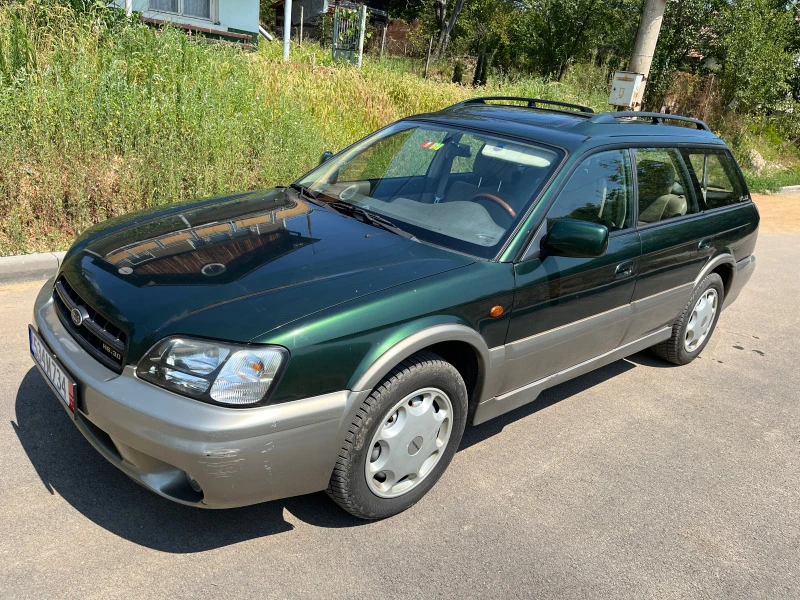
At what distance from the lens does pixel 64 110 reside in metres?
6.37

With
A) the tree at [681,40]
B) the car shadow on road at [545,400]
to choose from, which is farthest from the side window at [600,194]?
the tree at [681,40]

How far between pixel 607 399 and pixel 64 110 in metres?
5.38

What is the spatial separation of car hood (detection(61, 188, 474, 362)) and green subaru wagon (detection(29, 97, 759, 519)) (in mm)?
11

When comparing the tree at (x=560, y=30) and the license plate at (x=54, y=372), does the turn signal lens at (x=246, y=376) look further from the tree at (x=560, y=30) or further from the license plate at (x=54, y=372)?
the tree at (x=560, y=30)

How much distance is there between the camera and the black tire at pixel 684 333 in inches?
187

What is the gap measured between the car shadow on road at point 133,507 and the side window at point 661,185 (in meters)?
2.48

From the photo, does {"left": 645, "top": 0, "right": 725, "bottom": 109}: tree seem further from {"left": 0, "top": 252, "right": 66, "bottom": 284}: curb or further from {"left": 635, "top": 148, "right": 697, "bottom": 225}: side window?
{"left": 0, "top": 252, "right": 66, "bottom": 284}: curb

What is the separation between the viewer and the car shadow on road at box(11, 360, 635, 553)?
2793 mm

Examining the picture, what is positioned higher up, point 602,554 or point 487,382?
point 487,382

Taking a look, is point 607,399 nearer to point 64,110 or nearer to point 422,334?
point 422,334

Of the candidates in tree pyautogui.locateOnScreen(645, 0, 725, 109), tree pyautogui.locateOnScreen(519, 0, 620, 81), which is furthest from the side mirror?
tree pyautogui.locateOnScreen(519, 0, 620, 81)

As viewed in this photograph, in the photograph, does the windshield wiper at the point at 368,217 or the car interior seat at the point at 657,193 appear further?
the car interior seat at the point at 657,193

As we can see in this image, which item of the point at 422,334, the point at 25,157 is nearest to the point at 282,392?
the point at 422,334

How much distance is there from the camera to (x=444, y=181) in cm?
379
